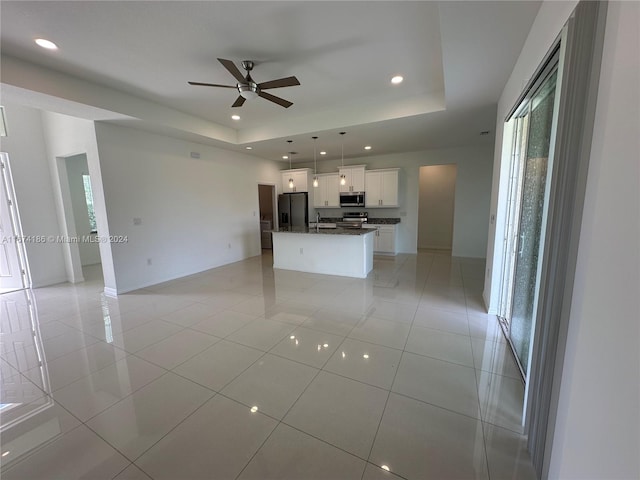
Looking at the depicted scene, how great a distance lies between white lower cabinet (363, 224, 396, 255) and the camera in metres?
6.73

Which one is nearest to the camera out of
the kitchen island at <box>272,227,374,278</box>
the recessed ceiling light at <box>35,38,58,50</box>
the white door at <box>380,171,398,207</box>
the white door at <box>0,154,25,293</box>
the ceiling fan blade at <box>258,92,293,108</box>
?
the recessed ceiling light at <box>35,38,58,50</box>

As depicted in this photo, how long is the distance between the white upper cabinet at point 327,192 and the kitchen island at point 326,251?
8.06 ft

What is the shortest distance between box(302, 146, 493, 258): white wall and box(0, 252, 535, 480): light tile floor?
3.09 m

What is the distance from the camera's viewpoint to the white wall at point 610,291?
0.81 m

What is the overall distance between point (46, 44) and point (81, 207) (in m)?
5.38

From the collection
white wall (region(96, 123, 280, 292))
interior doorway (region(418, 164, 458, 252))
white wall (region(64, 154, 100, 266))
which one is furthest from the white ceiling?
white wall (region(64, 154, 100, 266))

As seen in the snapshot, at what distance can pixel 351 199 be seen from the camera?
23.7 ft

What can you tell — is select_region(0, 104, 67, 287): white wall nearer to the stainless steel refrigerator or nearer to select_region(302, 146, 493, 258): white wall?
the stainless steel refrigerator

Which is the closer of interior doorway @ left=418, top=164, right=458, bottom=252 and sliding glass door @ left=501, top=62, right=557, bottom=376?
sliding glass door @ left=501, top=62, right=557, bottom=376

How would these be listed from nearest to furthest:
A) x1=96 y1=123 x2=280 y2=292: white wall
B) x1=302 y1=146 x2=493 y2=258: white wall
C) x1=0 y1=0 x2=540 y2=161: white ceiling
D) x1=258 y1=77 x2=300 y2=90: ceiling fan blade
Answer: x1=0 y1=0 x2=540 y2=161: white ceiling < x1=258 y1=77 x2=300 y2=90: ceiling fan blade < x1=96 y1=123 x2=280 y2=292: white wall < x1=302 y1=146 x2=493 y2=258: white wall

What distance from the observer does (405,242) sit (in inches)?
275

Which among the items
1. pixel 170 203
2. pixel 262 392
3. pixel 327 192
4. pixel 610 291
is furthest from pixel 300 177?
pixel 610 291

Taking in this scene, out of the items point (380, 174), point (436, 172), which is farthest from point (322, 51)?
point (436, 172)

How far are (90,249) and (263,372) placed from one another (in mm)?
7129
